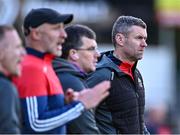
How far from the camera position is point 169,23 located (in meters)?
22.5

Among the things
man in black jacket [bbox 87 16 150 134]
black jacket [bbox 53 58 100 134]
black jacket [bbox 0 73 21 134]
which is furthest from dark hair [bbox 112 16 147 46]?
black jacket [bbox 0 73 21 134]

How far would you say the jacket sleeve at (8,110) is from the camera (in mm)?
6004

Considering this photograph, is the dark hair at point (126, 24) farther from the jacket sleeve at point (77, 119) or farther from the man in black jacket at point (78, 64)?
the jacket sleeve at point (77, 119)

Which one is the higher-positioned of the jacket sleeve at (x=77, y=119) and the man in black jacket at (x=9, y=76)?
the man in black jacket at (x=9, y=76)

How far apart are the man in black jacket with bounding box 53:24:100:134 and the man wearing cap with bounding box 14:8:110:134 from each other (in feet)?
0.82

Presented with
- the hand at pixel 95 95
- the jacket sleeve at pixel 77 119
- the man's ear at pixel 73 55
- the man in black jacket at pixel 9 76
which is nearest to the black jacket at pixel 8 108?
the man in black jacket at pixel 9 76

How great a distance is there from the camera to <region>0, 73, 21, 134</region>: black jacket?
6004 mm

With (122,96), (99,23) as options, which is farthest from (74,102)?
(99,23)

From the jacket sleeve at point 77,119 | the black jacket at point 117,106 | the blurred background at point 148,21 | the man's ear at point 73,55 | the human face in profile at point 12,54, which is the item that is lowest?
the blurred background at point 148,21

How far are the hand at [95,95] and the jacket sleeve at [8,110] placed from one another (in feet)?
2.05

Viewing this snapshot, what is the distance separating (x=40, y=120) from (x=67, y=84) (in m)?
0.66

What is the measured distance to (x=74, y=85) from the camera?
6945 millimetres

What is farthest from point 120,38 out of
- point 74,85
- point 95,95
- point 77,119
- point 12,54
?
point 12,54

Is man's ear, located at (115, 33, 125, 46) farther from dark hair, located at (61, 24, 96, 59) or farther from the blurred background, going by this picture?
the blurred background
